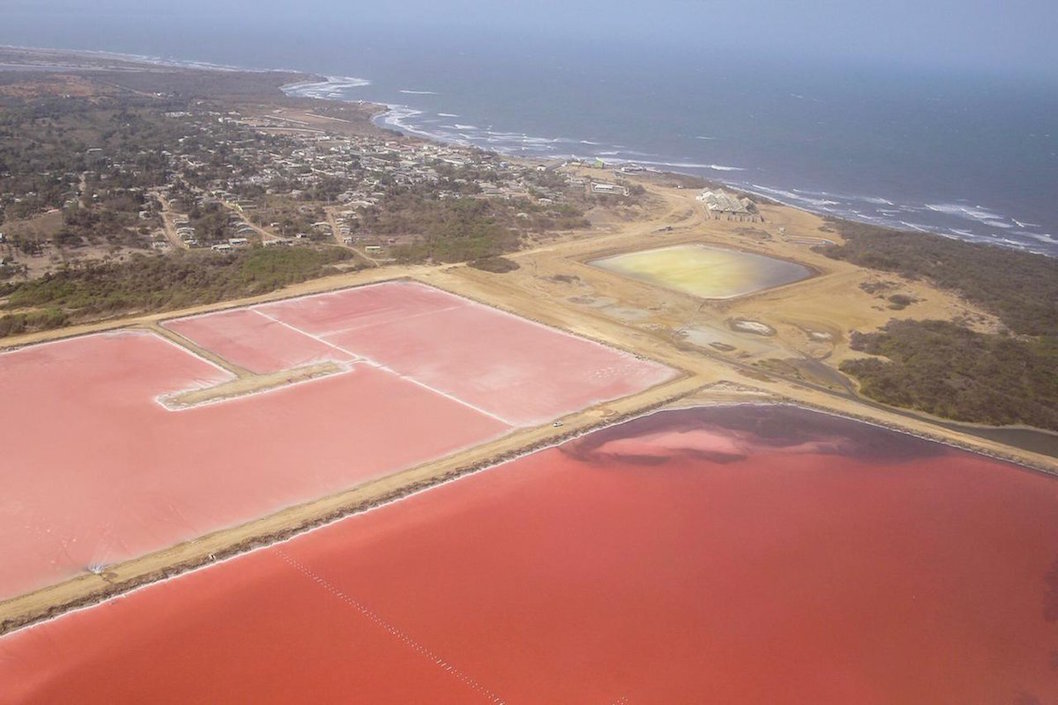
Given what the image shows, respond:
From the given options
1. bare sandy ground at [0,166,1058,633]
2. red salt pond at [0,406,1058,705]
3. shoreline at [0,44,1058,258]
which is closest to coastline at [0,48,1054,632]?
bare sandy ground at [0,166,1058,633]

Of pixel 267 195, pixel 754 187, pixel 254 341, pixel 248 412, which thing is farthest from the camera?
pixel 754 187

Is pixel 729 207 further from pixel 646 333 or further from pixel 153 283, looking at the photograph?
pixel 153 283

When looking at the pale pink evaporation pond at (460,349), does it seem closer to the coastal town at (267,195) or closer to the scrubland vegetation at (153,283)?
the scrubland vegetation at (153,283)

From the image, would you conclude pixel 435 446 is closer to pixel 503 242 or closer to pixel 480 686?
pixel 480 686

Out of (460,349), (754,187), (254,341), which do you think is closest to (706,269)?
(460,349)

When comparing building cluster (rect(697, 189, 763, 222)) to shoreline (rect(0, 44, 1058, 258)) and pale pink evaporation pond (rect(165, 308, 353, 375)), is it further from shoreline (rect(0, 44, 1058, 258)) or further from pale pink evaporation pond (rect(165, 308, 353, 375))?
pale pink evaporation pond (rect(165, 308, 353, 375))

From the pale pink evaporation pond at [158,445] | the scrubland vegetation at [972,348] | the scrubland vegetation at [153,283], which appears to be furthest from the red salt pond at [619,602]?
the scrubland vegetation at [153,283]
